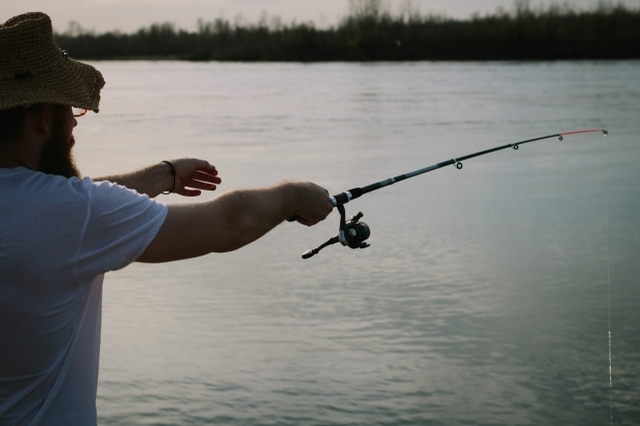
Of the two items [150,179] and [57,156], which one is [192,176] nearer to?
[150,179]

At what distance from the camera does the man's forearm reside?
2248mm

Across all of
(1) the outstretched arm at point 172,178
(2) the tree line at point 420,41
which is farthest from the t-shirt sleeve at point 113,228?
(2) the tree line at point 420,41

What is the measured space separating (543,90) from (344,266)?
48.0 feet

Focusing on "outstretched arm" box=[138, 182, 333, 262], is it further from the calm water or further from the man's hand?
the calm water

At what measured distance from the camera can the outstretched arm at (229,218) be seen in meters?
1.61

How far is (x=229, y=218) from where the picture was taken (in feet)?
5.64

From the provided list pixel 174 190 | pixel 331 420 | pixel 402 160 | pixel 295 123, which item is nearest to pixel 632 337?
pixel 331 420

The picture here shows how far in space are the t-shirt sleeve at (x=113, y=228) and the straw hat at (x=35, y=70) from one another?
0.18 meters

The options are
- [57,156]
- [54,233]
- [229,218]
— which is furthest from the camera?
[229,218]

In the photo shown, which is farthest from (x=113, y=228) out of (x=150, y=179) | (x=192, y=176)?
(x=192, y=176)

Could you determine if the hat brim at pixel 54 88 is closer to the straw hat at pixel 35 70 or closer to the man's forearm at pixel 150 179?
the straw hat at pixel 35 70

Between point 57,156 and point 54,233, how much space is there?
0.19m

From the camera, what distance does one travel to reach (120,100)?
18.2 meters

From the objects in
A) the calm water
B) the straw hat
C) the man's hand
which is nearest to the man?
the straw hat
